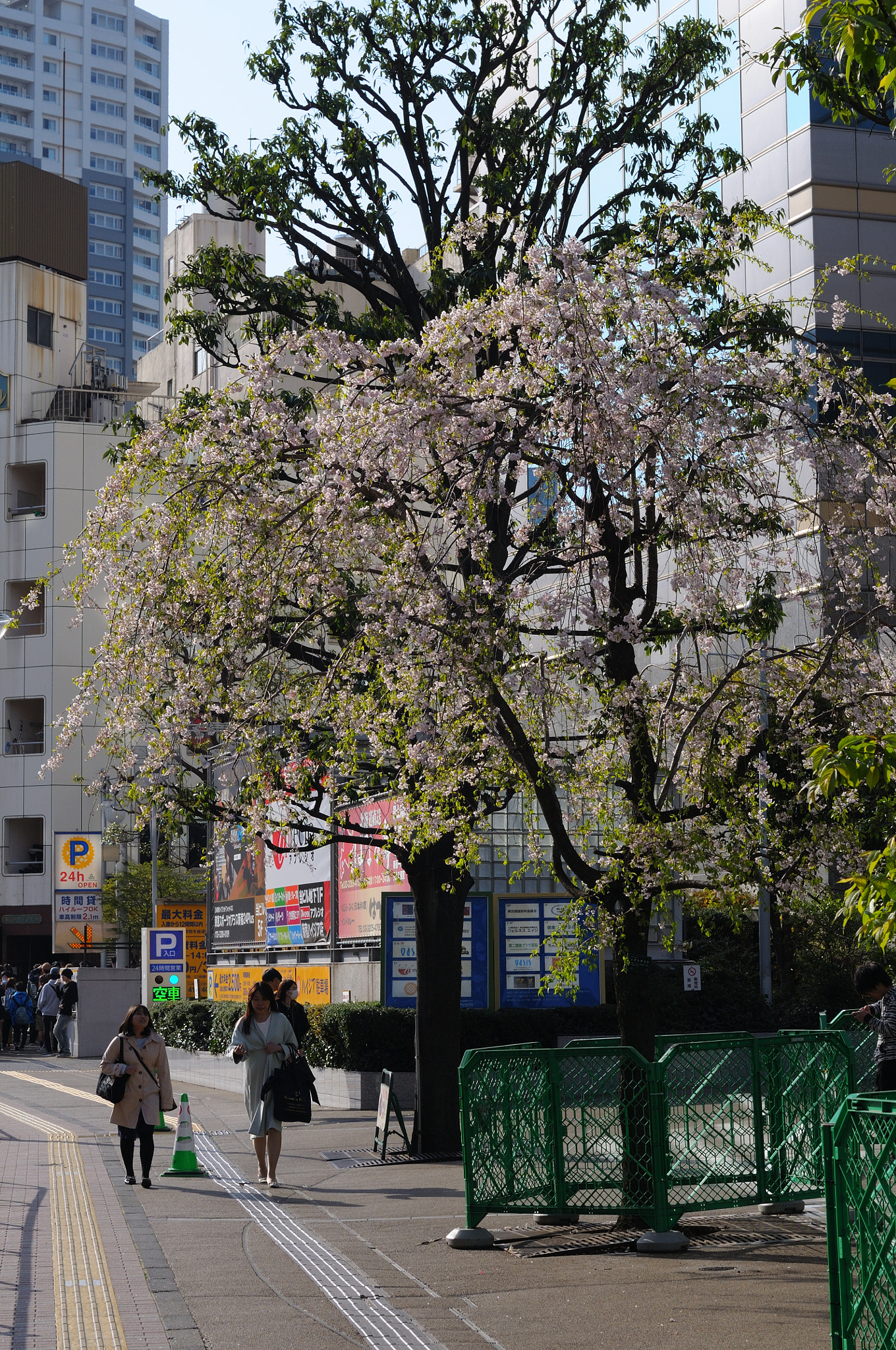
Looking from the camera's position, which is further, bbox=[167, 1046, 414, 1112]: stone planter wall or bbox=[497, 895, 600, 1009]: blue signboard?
bbox=[497, 895, 600, 1009]: blue signboard

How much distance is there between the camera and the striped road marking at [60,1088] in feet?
69.1

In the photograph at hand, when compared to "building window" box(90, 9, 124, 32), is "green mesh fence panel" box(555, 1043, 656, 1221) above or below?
below

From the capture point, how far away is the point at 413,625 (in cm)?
1113

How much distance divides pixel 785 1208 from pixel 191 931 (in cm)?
2961

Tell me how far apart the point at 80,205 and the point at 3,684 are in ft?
68.5

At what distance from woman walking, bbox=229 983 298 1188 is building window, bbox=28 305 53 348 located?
191 ft

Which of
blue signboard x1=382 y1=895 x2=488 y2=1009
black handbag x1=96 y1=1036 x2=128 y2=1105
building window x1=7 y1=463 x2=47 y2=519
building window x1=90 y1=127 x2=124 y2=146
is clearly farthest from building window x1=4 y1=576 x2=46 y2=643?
building window x1=90 y1=127 x2=124 y2=146

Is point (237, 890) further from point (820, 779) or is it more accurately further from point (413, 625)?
point (820, 779)

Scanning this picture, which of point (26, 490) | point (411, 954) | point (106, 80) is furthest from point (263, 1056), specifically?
point (106, 80)

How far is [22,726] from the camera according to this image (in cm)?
6481

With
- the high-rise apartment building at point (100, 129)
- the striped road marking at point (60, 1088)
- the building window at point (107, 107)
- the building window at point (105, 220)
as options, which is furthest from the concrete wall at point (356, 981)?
the building window at point (107, 107)

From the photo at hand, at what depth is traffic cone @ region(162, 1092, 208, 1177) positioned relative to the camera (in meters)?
14.8

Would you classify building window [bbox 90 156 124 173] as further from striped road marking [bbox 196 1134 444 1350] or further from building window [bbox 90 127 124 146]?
striped road marking [bbox 196 1134 444 1350]

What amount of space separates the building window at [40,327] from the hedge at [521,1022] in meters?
47.5
